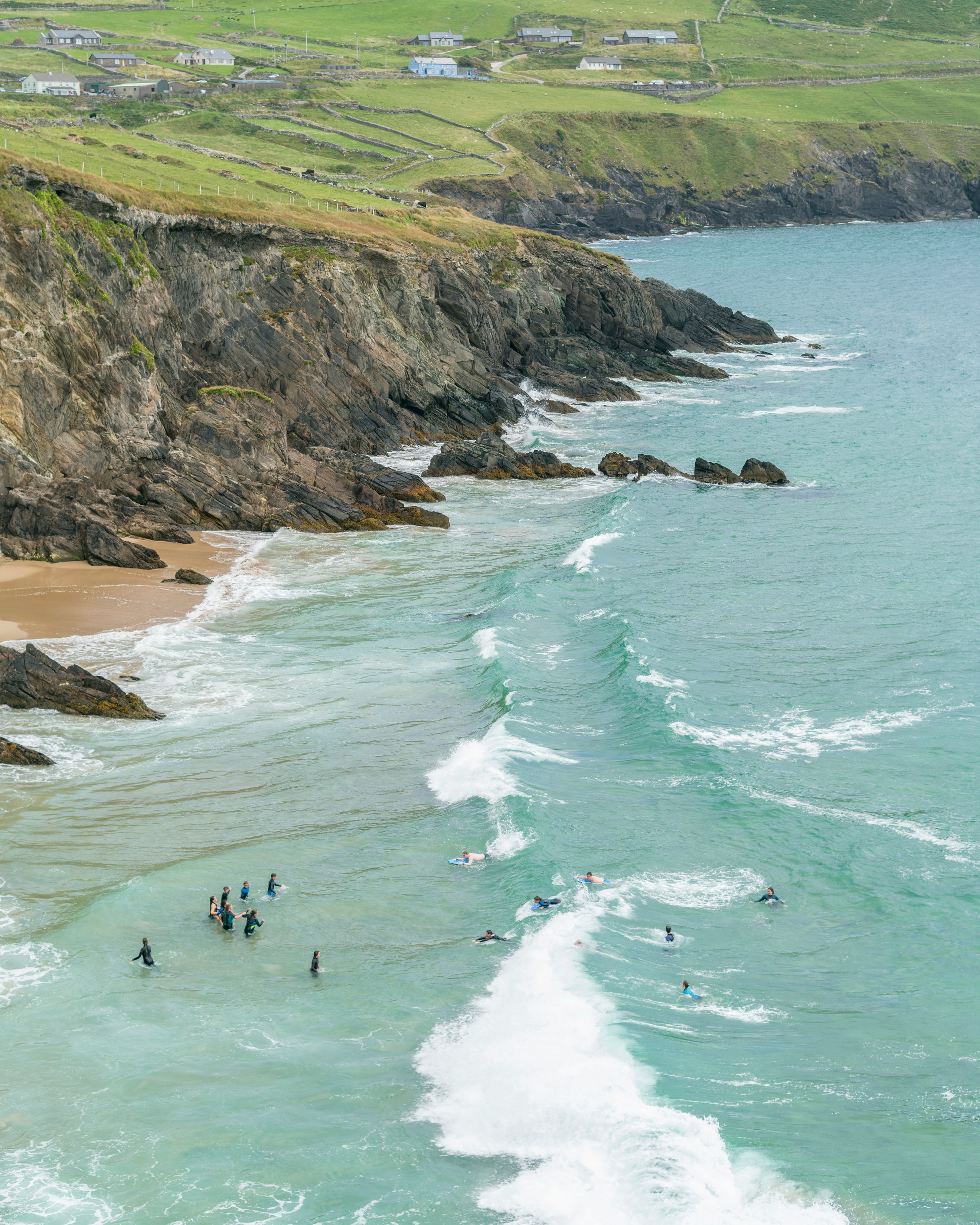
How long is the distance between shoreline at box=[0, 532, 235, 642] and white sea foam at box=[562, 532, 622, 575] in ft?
51.8

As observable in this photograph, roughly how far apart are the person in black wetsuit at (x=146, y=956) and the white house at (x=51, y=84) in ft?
503

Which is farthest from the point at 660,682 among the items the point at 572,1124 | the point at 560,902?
the point at 572,1124

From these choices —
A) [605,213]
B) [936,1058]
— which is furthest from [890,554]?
[605,213]

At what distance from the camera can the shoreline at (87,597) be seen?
160 ft

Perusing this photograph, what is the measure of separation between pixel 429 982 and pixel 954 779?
18019mm

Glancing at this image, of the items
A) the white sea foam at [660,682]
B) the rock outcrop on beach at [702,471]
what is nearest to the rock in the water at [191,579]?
the white sea foam at [660,682]

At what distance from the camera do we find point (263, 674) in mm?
45688

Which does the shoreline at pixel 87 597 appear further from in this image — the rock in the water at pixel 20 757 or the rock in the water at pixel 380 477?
the rock in the water at pixel 380 477

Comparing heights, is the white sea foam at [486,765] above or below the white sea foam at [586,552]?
below

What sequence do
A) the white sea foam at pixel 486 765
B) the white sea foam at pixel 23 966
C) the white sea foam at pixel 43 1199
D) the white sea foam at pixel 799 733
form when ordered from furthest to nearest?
the white sea foam at pixel 799 733
the white sea foam at pixel 486 765
the white sea foam at pixel 23 966
the white sea foam at pixel 43 1199

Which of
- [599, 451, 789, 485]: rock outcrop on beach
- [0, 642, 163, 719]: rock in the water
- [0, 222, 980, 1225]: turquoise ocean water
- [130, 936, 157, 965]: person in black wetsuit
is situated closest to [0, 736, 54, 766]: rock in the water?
[0, 222, 980, 1225]: turquoise ocean water

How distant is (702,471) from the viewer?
75625mm

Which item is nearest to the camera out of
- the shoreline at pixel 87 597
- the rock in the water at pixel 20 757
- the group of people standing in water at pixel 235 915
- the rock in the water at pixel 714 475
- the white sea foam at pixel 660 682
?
the group of people standing in water at pixel 235 915

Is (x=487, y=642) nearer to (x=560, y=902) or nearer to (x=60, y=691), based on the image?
(x=60, y=691)
